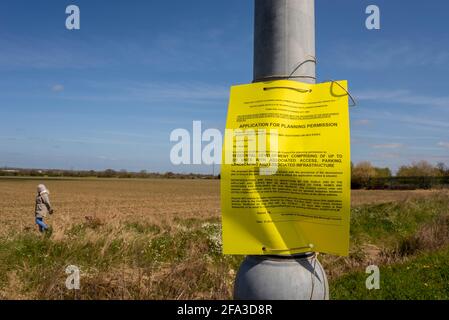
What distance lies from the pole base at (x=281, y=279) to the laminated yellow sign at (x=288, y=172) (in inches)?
2.5

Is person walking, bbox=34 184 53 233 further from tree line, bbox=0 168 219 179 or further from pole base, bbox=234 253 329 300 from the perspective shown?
tree line, bbox=0 168 219 179

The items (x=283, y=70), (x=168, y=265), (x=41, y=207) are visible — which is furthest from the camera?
(x=41, y=207)

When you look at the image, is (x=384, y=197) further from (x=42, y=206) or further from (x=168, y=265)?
(x=168, y=265)

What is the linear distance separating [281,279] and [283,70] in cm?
111

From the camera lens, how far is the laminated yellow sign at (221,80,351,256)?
6.86 ft

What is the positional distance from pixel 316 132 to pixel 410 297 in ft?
13.5

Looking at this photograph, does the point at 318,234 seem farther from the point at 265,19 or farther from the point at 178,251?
the point at 178,251

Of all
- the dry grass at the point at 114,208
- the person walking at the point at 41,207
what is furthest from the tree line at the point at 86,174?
the person walking at the point at 41,207

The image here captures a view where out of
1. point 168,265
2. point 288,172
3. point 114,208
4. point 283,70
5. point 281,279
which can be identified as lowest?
point 114,208

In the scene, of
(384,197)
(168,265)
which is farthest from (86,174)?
(168,265)

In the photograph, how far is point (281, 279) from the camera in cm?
209

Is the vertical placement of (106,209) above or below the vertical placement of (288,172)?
below
